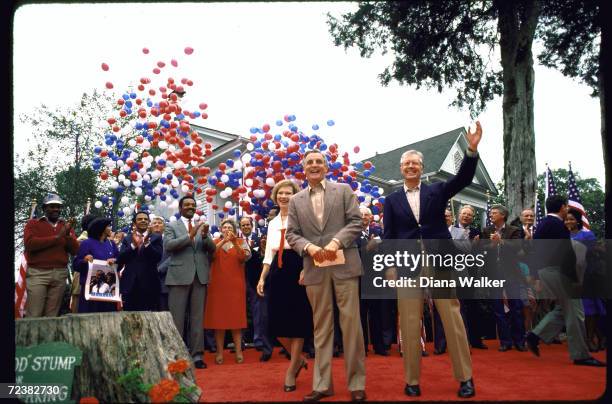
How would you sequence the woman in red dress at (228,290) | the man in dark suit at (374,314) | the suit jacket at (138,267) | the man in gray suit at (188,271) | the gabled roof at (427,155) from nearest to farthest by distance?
the man in gray suit at (188,271)
the suit jacket at (138,267)
the woman in red dress at (228,290)
the man in dark suit at (374,314)
the gabled roof at (427,155)

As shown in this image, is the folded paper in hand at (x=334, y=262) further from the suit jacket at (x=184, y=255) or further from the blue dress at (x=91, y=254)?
the blue dress at (x=91, y=254)

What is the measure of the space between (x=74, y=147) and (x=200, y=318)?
25.9m

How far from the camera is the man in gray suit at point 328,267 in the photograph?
4113 mm

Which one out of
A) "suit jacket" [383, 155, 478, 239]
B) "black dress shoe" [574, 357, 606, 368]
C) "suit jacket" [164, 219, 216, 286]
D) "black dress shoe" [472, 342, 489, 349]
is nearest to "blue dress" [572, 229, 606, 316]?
"black dress shoe" [472, 342, 489, 349]

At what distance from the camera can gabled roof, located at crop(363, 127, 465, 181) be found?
88.5ft

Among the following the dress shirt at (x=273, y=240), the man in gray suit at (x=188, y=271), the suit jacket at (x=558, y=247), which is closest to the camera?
the dress shirt at (x=273, y=240)

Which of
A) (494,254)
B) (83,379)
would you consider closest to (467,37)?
(494,254)

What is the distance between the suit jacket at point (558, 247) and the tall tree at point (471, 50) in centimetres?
564

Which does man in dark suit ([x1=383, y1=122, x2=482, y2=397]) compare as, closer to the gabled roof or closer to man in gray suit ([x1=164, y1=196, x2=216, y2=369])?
man in gray suit ([x1=164, y1=196, x2=216, y2=369])

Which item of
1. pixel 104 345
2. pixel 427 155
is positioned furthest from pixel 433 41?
pixel 427 155

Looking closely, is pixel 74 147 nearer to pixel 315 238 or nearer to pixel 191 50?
pixel 191 50

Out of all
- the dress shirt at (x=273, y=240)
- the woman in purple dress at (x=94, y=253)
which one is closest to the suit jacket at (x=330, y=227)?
the dress shirt at (x=273, y=240)

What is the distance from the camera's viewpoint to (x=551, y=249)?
226 inches

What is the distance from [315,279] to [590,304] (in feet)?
14.9
